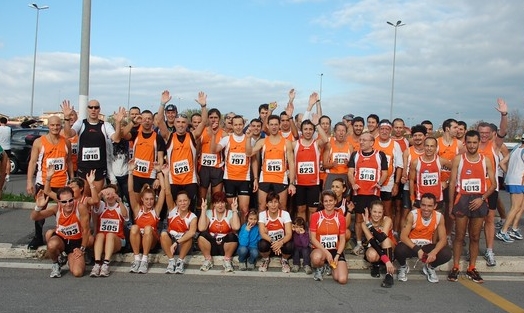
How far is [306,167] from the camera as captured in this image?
7242 mm

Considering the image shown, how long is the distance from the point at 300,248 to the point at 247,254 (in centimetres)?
77

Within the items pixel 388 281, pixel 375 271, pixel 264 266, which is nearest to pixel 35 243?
pixel 264 266

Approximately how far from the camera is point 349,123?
8.91 meters

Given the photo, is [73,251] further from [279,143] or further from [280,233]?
[279,143]

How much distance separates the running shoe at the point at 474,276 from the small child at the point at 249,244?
9.81ft

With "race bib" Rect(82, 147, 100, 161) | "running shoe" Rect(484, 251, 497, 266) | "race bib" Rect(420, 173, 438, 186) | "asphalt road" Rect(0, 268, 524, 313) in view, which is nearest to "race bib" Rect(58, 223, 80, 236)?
"asphalt road" Rect(0, 268, 524, 313)

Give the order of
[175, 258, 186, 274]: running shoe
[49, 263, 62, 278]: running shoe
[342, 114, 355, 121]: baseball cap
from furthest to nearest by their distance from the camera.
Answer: [342, 114, 355, 121]: baseball cap
[175, 258, 186, 274]: running shoe
[49, 263, 62, 278]: running shoe

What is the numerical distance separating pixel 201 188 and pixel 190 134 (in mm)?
955

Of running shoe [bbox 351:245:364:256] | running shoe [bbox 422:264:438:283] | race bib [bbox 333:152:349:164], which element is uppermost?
race bib [bbox 333:152:349:164]

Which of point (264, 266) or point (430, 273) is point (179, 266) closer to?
point (264, 266)

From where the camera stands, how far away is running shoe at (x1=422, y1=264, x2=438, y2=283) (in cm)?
614

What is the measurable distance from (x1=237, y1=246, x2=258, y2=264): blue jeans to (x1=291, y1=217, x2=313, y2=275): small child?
22.3 inches

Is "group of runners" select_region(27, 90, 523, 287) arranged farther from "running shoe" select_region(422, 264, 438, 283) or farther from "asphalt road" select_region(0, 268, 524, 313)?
"asphalt road" select_region(0, 268, 524, 313)

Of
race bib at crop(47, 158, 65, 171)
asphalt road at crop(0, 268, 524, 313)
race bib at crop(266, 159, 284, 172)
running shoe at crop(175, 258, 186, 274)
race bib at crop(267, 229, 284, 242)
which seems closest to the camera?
asphalt road at crop(0, 268, 524, 313)
